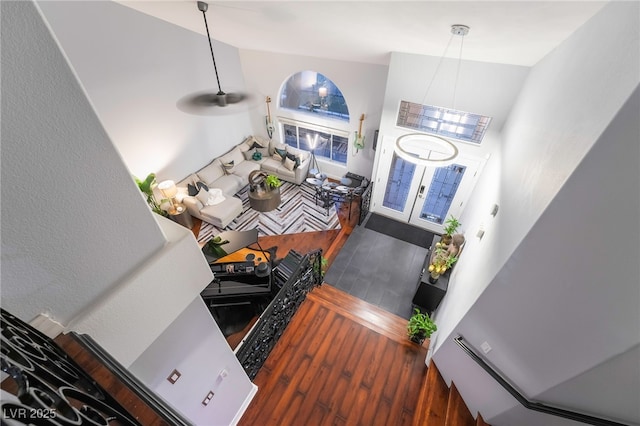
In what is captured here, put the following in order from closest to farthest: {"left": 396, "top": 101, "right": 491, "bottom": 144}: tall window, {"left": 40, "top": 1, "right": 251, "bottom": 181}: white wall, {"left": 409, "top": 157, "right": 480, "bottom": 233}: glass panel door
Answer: {"left": 40, "top": 1, "right": 251, "bottom": 181}: white wall < {"left": 396, "top": 101, "right": 491, "bottom": 144}: tall window < {"left": 409, "top": 157, "right": 480, "bottom": 233}: glass panel door

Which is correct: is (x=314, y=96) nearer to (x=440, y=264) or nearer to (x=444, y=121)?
(x=444, y=121)

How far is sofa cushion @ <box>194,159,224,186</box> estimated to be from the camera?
6838mm

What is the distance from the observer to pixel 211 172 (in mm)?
7004

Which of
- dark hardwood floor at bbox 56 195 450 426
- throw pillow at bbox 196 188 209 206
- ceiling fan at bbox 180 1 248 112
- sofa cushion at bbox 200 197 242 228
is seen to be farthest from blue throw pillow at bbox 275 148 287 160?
dark hardwood floor at bbox 56 195 450 426

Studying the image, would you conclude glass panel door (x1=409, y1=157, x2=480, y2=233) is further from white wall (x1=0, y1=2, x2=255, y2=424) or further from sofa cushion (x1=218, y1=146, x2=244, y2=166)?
white wall (x1=0, y1=2, x2=255, y2=424)

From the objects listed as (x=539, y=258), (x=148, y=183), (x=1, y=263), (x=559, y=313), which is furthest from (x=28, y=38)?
(x=148, y=183)

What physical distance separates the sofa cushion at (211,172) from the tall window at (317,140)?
7.64ft

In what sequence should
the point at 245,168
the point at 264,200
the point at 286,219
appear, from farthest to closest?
the point at 245,168 < the point at 286,219 < the point at 264,200

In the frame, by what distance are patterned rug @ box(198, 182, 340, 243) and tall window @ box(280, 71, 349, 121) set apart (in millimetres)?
2413

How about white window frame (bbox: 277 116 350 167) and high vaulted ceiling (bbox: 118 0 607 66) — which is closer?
high vaulted ceiling (bbox: 118 0 607 66)

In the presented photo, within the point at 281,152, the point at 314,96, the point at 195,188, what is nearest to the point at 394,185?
the point at 314,96

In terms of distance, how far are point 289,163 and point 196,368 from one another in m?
5.90

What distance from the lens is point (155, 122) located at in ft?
19.3

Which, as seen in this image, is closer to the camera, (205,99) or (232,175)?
(205,99)
